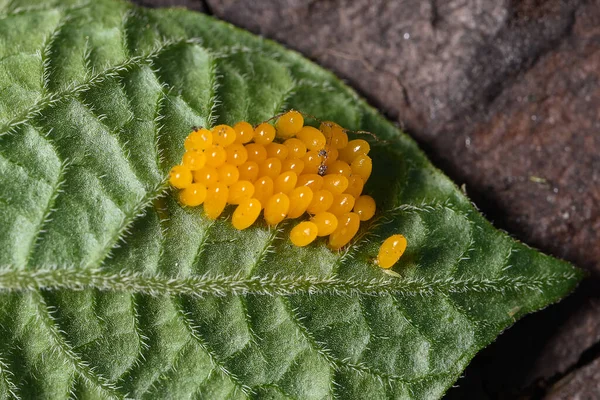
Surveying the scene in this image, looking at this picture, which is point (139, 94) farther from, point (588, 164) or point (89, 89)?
point (588, 164)

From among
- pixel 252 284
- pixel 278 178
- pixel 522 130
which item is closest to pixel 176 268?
pixel 252 284

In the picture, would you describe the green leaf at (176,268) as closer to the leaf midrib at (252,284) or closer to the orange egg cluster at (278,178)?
the leaf midrib at (252,284)

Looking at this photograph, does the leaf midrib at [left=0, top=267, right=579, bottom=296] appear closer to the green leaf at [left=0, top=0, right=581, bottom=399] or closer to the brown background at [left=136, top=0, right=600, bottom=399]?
the green leaf at [left=0, top=0, right=581, bottom=399]

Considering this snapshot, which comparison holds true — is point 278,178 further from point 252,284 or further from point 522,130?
point 522,130

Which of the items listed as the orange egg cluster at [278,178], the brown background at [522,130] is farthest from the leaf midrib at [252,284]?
the brown background at [522,130]

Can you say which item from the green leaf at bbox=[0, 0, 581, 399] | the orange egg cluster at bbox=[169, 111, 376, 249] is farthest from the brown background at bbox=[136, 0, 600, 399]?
the orange egg cluster at bbox=[169, 111, 376, 249]
